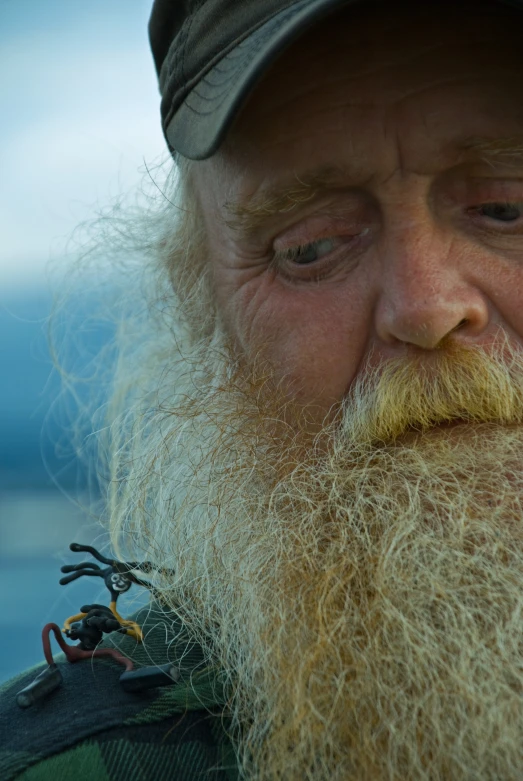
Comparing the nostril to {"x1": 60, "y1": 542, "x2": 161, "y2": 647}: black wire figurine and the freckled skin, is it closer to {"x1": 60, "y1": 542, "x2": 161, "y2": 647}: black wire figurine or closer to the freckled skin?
the freckled skin

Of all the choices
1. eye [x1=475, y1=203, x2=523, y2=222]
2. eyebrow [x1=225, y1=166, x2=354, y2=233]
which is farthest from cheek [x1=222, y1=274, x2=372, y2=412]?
eye [x1=475, y1=203, x2=523, y2=222]

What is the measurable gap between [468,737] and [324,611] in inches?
8.4

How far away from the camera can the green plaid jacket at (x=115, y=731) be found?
0.97 m

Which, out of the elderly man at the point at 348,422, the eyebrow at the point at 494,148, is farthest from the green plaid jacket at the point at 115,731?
the eyebrow at the point at 494,148

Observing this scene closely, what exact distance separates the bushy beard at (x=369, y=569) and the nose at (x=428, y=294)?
0.04 meters

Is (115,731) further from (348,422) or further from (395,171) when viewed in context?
(395,171)

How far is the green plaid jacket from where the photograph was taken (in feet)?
3.19

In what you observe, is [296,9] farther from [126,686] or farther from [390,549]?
[126,686]

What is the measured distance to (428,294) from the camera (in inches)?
41.4

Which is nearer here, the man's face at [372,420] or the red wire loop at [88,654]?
the man's face at [372,420]

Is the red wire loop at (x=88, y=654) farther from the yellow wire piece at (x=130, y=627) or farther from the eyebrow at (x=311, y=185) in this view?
the eyebrow at (x=311, y=185)

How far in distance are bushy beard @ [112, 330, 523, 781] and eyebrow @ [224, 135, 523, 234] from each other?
259 mm

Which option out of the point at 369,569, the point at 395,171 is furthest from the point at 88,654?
the point at 395,171

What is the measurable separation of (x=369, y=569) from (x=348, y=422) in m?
0.25
